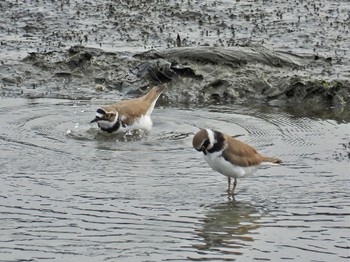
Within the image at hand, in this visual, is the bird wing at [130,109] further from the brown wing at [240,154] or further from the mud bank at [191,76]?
the brown wing at [240,154]

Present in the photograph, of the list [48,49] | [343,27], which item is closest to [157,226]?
[48,49]

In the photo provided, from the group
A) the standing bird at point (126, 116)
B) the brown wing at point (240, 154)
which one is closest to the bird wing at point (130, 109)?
the standing bird at point (126, 116)

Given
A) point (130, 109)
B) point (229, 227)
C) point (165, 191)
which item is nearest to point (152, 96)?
point (130, 109)

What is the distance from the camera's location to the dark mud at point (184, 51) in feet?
44.4

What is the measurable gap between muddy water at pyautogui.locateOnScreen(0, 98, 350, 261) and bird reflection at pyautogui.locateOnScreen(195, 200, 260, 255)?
0.04ft

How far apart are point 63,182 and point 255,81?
15.4 ft

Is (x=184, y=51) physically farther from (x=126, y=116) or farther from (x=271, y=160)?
(x=271, y=160)

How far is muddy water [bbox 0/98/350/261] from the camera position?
8.23 m

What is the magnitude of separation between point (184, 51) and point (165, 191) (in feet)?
17.5

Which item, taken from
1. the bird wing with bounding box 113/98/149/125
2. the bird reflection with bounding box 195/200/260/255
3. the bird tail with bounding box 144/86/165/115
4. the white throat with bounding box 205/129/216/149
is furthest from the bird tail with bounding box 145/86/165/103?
the bird reflection with bounding box 195/200/260/255

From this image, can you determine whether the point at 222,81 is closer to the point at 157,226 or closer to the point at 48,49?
the point at 48,49

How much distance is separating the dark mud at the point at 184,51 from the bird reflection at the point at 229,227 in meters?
3.85

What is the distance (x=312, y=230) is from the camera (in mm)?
8648

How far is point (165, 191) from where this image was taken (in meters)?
9.63
